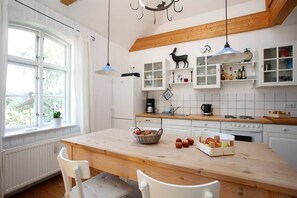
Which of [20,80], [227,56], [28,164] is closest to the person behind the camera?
[227,56]

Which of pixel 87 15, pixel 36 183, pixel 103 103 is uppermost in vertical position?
pixel 87 15

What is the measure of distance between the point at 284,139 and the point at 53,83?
3.67m

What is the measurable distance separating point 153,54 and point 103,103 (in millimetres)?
1705

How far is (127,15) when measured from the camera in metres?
3.11

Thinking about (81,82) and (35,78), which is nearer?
(35,78)

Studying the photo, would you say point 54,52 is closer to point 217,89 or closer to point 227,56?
point 227,56

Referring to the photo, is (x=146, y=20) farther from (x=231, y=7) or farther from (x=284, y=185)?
(x=284, y=185)

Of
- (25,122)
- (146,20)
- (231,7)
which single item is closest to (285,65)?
(231,7)

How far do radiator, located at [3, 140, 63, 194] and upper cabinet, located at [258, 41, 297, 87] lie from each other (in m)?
3.42

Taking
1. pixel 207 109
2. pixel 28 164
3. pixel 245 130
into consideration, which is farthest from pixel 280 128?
pixel 28 164

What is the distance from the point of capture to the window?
2045 mm

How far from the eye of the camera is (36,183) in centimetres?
208

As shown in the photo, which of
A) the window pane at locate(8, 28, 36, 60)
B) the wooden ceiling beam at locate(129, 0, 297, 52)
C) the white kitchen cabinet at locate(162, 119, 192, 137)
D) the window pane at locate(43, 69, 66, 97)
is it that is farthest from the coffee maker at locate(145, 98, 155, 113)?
the window pane at locate(8, 28, 36, 60)

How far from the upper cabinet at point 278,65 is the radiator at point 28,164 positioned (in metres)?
3.42
